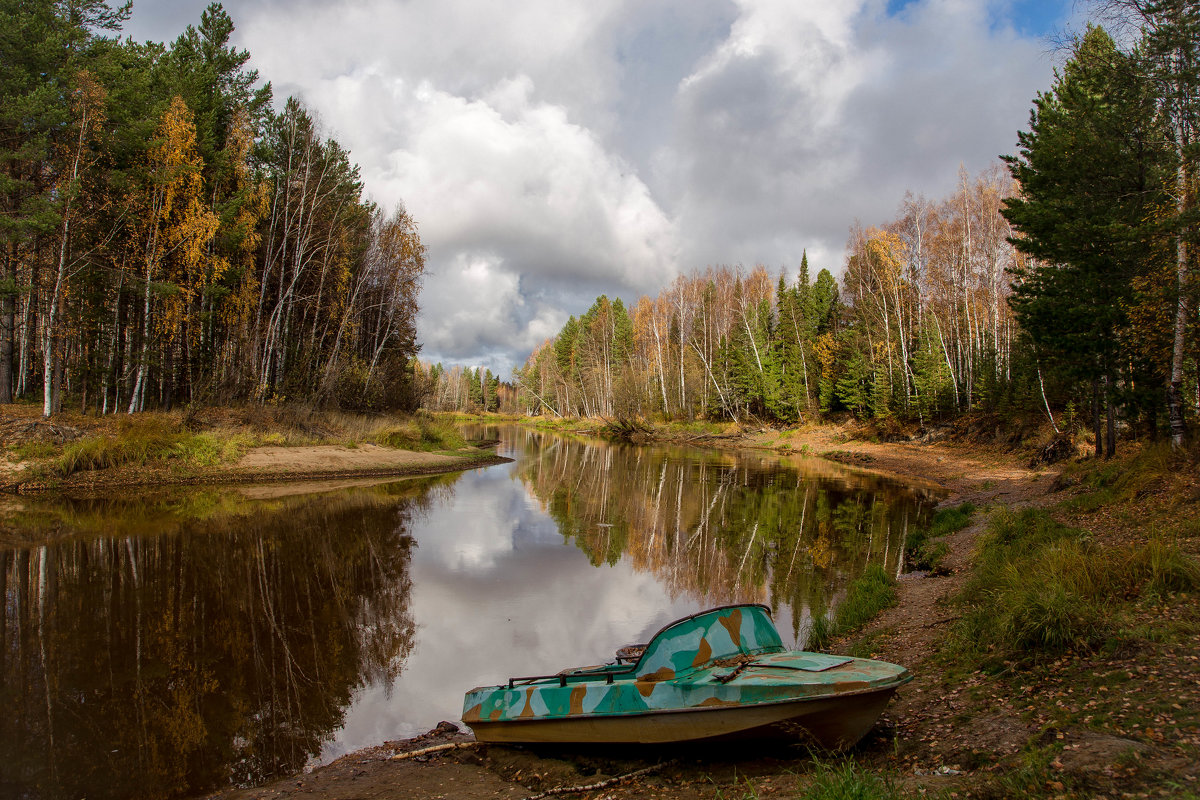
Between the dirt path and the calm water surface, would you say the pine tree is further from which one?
the dirt path

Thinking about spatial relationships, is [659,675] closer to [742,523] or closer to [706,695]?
[706,695]

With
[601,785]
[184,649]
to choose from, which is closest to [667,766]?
[601,785]

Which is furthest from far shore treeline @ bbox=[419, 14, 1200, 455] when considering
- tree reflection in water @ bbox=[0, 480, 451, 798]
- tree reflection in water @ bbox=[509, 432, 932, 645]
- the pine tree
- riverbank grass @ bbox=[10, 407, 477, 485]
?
riverbank grass @ bbox=[10, 407, 477, 485]

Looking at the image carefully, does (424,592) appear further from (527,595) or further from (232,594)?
(232,594)

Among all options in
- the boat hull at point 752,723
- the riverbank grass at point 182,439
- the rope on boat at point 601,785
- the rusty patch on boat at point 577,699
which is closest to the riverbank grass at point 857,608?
the boat hull at point 752,723

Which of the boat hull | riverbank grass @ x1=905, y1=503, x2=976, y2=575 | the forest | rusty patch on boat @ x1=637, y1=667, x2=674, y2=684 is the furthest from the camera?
the forest

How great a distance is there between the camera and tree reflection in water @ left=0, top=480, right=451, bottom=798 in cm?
520

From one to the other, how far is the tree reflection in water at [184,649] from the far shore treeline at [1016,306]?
49.5 feet

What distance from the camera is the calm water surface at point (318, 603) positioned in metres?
5.60

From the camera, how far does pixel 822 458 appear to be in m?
36.2

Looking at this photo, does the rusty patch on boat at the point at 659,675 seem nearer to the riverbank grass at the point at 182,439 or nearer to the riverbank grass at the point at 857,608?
the riverbank grass at the point at 857,608

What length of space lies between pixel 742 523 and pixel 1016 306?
459 inches

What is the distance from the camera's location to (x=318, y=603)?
370 inches

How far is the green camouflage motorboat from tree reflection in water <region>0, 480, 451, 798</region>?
233cm
